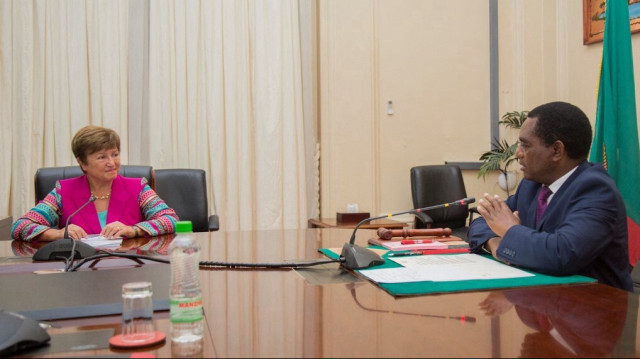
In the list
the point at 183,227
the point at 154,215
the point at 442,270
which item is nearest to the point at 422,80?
the point at 154,215

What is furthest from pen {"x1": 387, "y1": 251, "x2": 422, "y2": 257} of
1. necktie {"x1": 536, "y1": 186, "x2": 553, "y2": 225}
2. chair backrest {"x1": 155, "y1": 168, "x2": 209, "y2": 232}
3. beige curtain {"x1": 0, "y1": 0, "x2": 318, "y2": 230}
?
beige curtain {"x1": 0, "y1": 0, "x2": 318, "y2": 230}

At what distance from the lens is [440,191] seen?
4188 mm

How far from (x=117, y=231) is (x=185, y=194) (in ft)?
3.11

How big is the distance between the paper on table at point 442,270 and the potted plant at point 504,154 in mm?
3086

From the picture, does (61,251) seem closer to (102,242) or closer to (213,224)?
(102,242)

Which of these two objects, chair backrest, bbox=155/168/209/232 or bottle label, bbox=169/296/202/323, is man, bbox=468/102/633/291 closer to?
bottle label, bbox=169/296/202/323

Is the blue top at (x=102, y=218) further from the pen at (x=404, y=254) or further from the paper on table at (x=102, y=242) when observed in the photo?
the pen at (x=404, y=254)

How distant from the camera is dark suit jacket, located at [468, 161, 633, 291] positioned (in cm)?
137

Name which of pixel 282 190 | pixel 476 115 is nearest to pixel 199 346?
pixel 282 190

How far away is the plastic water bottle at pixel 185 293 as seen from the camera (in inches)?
33.0

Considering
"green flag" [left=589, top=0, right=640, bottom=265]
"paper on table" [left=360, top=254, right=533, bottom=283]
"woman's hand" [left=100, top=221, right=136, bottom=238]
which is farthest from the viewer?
"green flag" [left=589, top=0, right=640, bottom=265]

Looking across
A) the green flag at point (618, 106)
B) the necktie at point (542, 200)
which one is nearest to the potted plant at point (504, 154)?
the green flag at point (618, 106)

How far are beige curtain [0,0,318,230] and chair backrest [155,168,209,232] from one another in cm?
92

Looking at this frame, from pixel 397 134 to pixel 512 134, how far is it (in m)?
1.04
